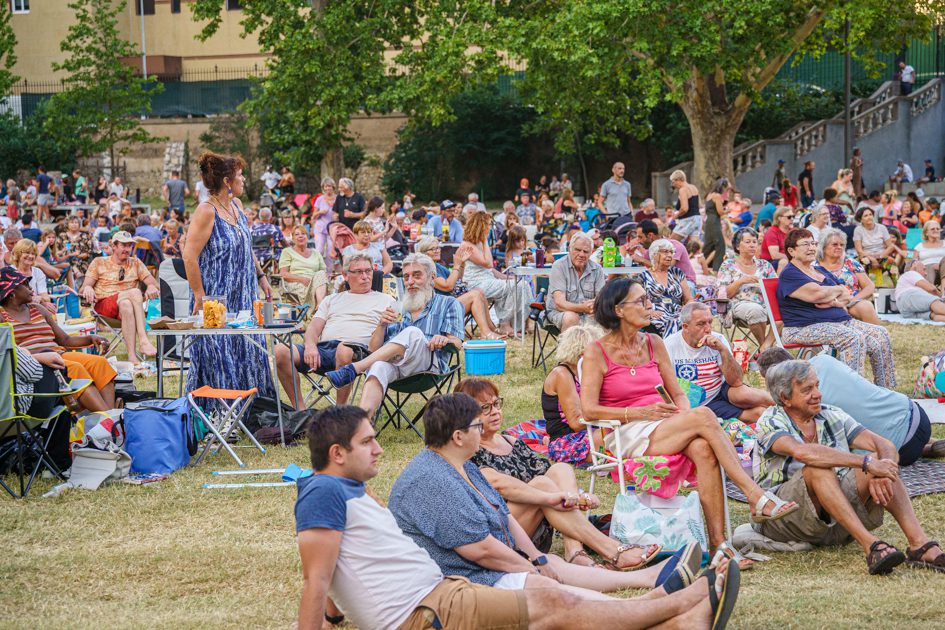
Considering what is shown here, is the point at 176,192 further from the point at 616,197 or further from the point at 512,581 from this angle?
the point at 512,581

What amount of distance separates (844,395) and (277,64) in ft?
80.4

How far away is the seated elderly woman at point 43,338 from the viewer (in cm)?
742

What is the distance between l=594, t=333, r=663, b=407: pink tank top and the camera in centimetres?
593

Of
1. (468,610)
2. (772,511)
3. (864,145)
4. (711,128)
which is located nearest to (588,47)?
(711,128)

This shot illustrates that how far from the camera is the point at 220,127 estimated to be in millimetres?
35594

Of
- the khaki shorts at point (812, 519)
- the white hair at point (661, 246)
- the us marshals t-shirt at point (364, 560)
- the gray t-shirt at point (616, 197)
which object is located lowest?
the khaki shorts at point (812, 519)

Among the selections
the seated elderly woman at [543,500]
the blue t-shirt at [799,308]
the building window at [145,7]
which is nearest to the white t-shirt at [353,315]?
the blue t-shirt at [799,308]

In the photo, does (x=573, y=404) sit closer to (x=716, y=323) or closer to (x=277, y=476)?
(x=277, y=476)

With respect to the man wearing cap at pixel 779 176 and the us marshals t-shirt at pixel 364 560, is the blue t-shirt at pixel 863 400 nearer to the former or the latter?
the us marshals t-shirt at pixel 364 560

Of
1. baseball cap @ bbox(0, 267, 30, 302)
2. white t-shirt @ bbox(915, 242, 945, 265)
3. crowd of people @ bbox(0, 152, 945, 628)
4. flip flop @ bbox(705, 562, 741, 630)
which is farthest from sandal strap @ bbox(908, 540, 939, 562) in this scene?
white t-shirt @ bbox(915, 242, 945, 265)

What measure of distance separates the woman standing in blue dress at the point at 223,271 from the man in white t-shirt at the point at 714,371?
2.67 m

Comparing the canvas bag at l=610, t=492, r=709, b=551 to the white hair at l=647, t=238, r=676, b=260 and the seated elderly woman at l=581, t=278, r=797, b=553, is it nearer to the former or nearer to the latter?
the seated elderly woman at l=581, t=278, r=797, b=553

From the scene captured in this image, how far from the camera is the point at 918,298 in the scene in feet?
39.7

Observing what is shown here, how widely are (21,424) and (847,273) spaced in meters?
6.29
